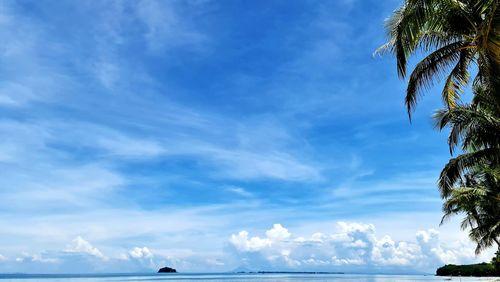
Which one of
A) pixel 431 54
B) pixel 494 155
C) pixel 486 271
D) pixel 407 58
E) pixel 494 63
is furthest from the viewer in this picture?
pixel 486 271

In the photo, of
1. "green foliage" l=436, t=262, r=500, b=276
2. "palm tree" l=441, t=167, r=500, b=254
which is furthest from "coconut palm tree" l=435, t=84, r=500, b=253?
"green foliage" l=436, t=262, r=500, b=276

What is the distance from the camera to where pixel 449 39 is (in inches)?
560

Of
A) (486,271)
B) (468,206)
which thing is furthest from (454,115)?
(486,271)

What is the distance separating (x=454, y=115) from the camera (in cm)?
1479

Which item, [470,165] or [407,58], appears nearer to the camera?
[407,58]

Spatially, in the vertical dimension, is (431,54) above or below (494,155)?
Result: above

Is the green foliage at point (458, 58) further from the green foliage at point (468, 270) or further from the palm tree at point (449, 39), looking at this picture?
the green foliage at point (468, 270)

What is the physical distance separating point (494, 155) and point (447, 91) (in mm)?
4556

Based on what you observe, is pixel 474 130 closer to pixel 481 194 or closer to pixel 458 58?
pixel 458 58

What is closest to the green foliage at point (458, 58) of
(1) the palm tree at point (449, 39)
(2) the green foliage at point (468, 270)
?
(1) the palm tree at point (449, 39)

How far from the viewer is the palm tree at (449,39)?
11266 millimetres

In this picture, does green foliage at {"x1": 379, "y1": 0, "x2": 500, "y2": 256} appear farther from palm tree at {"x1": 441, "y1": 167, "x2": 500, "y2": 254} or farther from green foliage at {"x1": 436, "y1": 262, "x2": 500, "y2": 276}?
green foliage at {"x1": 436, "y1": 262, "x2": 500, "y2": 276}

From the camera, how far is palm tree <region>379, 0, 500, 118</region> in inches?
444

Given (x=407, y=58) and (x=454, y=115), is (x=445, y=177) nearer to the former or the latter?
(x=454, y=115)
